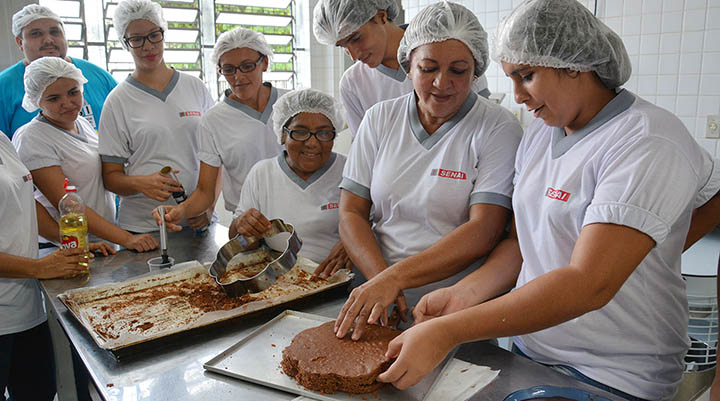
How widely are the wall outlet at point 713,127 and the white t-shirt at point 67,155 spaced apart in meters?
3.07

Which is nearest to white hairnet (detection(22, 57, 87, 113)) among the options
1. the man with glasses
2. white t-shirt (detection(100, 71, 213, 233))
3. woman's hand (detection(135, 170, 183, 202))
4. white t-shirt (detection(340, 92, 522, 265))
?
white t-shirt (detection(100, 71, 213, 233))

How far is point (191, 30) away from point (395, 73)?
322cm

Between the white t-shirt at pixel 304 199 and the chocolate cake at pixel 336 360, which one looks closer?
the chocolate cake at pixel 336 360

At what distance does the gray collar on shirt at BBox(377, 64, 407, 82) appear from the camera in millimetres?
2248

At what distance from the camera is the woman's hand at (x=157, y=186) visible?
2422 millimetres

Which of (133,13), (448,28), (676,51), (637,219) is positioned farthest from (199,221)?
(676,51)

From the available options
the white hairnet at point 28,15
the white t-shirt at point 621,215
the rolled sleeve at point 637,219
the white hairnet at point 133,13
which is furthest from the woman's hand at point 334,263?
the white hairnet at point 28,15

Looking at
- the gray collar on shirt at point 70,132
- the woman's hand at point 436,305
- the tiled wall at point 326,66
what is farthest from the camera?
the tiled wall at point 326,66

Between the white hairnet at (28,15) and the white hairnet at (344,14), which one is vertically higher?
the white hairnet at (28,15)

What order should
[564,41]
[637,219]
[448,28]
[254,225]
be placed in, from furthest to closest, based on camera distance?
[254,225] < [448,28] < [564,41] < [637,219]

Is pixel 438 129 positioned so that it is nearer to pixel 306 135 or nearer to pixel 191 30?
pixel 306 135

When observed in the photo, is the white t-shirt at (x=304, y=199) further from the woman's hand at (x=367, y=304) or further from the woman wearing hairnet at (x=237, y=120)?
the woman's hand at (x=367, y=304)

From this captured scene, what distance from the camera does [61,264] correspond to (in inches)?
77.6

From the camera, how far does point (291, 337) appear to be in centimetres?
140
